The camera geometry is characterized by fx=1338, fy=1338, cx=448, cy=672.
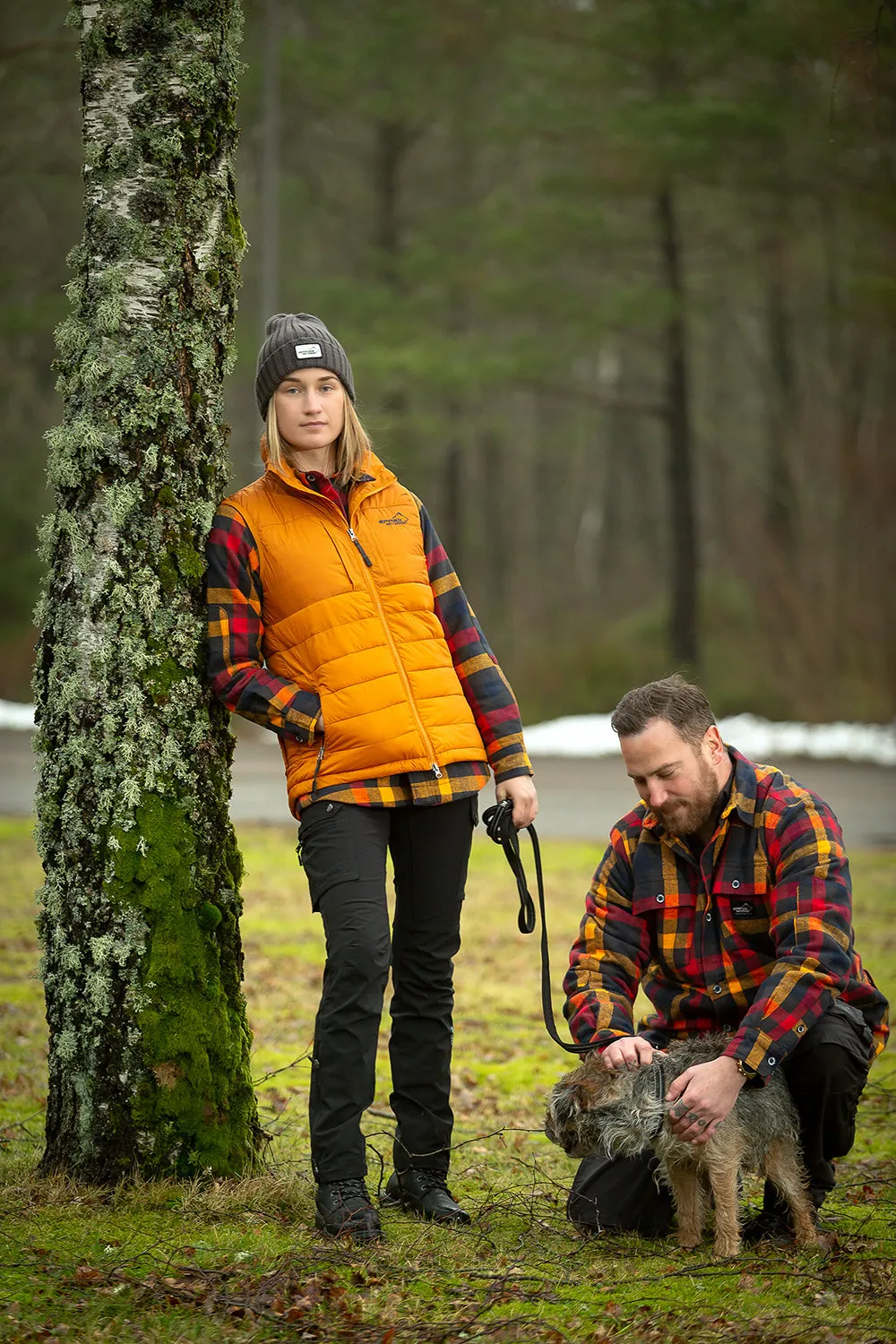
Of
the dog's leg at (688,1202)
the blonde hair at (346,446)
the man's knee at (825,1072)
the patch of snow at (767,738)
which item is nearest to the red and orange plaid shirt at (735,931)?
the man's knee at (825,1072)

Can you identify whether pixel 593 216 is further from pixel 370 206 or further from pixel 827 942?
pixel 827 942

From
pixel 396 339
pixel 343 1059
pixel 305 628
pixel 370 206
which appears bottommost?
pixel 343 1059

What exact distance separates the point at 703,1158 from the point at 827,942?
621 mm

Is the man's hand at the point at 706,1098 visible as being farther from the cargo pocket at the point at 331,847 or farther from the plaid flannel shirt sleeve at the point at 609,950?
the cargo pocket at the point at 331,847

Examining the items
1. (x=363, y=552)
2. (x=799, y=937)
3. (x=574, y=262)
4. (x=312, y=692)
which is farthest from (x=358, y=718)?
(x=574, y=262)

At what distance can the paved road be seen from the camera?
464 inches

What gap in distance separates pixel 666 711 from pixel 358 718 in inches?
31.8

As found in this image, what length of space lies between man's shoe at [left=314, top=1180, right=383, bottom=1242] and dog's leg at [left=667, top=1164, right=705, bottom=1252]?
2.53 ft

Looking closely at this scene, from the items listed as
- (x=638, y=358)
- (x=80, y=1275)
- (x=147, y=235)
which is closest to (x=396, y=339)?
(x=638, y=358)

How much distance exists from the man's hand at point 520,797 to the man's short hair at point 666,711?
0.38m

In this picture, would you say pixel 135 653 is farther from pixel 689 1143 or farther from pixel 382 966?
pixel 689 1143

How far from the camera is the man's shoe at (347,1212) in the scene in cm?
339

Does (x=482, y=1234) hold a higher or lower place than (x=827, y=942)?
lower

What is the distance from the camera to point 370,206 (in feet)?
75.8
